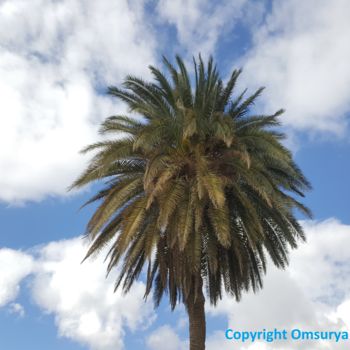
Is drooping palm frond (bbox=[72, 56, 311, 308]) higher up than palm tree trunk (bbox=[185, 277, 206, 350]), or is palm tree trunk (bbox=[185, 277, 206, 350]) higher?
drooping palm frond (bbox=[72, 56, 311, 308])

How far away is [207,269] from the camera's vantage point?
19.2m

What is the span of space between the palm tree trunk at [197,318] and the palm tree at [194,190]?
0.12ft

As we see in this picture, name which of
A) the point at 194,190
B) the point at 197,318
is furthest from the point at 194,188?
the point at 197,318

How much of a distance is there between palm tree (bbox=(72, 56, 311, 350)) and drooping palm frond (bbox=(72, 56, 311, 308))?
4 cm

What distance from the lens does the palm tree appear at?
17.3 metres

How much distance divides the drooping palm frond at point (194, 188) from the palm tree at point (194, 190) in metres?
0.04

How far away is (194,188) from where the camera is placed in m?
17.7

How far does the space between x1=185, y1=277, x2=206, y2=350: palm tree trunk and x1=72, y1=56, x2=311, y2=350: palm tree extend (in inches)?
1.4

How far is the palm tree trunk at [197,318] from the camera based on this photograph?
60.3ft

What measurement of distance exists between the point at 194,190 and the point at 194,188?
91mm

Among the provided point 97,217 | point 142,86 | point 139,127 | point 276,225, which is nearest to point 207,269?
point 276,225

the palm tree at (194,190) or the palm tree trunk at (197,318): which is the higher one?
the palm tree at (194,190)

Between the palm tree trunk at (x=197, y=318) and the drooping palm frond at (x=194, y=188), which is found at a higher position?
the drooping palm frond at (x=194, y=188)

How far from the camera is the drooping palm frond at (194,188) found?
17328 mm
